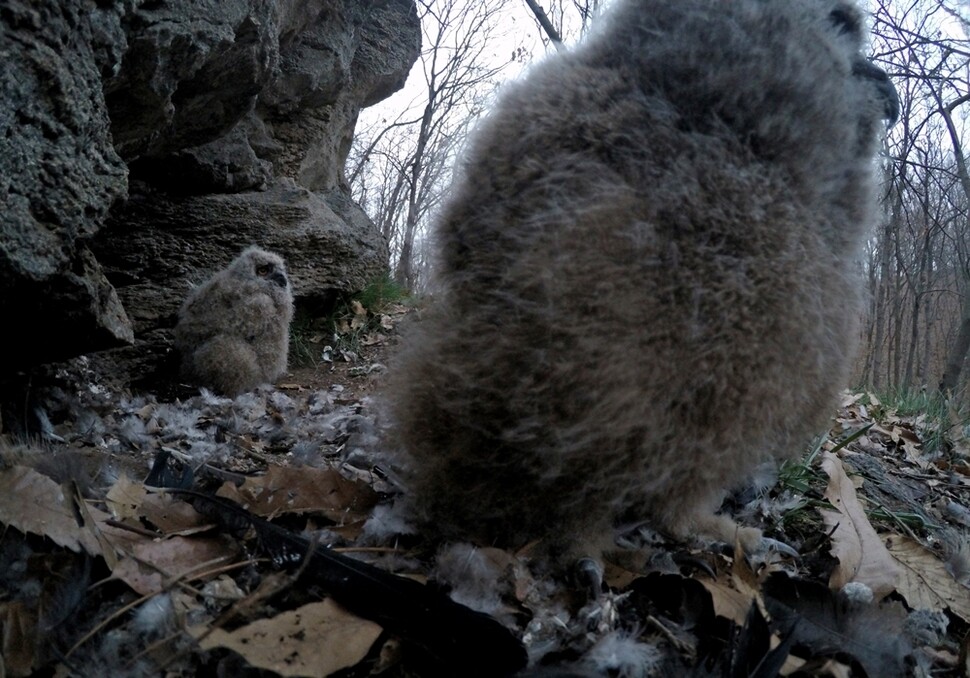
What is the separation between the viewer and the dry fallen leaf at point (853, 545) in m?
1.50

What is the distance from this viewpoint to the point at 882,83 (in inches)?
64.2

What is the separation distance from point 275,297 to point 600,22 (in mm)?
2666

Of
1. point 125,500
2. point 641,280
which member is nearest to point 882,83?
point 641,280

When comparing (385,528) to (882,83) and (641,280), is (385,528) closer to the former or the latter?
(641,280)

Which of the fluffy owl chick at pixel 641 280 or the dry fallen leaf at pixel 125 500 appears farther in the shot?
the dry fallen leaf at pixel 125 500

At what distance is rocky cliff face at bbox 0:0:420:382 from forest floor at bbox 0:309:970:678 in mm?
553

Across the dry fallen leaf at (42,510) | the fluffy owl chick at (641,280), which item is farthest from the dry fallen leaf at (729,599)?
the dry fallen leaf at (42,510)

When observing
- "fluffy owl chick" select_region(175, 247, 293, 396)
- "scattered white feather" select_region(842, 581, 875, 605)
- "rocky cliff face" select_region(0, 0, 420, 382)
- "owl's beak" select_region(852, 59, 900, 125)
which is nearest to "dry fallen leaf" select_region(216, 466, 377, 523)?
"rocky cliff face" select_region(0, 0, 420, 382)

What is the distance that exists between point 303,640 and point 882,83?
177 cm

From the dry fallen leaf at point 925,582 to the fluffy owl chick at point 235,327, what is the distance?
3.05m

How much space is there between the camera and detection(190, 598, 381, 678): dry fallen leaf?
0.99 meters

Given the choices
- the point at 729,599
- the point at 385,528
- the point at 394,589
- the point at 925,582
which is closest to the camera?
the point at 394,589

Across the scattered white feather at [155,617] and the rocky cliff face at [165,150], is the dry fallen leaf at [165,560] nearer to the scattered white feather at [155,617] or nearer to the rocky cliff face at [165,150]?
the scattered white feather at [155,617]

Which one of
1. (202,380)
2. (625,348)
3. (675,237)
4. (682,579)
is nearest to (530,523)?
(682,579)
